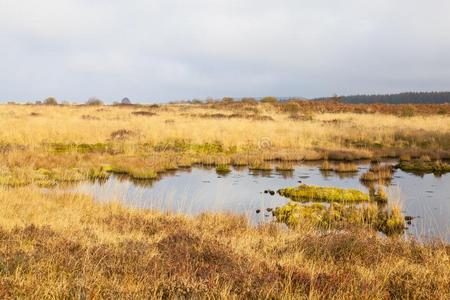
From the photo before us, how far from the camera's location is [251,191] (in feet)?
49.6

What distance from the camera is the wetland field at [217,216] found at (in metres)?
5.18

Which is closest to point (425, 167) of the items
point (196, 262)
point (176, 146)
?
point (176, 146)

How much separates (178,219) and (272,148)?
50.9ft

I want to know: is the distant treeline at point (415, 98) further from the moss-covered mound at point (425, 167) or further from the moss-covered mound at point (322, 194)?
the moss-covered mound at point (322, 194)

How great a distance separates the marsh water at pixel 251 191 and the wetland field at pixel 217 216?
0.08 m

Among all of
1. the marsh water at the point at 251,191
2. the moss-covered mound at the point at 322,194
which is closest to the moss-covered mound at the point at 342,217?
the marsh water at the point at 251,191

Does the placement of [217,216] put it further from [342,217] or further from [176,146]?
[176,146]

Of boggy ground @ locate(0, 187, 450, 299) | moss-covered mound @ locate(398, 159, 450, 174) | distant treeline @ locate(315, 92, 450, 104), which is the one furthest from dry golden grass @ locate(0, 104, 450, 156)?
distant treeline @ locate(315, 92, 450, 104)

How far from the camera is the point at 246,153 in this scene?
23.3 metres

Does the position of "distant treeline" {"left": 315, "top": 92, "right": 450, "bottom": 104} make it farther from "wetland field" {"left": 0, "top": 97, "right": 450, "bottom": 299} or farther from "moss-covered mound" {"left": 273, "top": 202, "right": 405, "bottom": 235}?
"moss-covered mound" {"left": 273, "top": 202, "right": 405, "bottom": 235}

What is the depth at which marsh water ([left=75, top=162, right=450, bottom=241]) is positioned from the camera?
38.6 feet

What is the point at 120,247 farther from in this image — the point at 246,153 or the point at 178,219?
the point at 246,153

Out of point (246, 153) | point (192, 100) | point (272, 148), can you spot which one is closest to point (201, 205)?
point (246, 153)

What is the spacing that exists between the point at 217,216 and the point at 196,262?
14.0 ft
